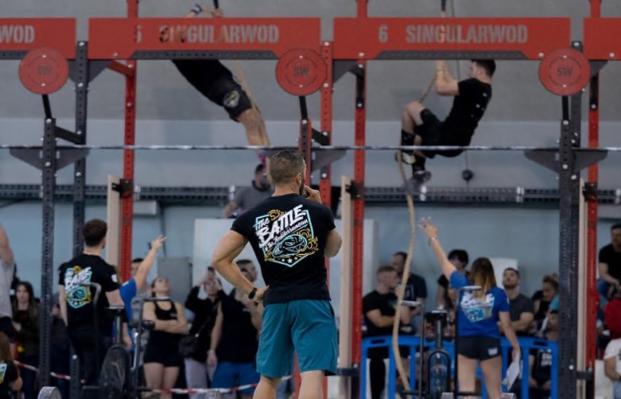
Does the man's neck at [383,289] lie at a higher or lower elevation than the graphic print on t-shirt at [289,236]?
lower

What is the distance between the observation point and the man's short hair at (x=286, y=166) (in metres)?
5.51

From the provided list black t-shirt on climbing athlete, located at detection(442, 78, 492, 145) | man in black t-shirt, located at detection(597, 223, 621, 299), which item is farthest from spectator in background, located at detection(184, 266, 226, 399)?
man in black t-shirt, located at detection(597, 223, 621, 299)

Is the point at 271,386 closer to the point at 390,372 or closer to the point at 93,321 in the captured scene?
the point at 93,321

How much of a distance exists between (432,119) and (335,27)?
5.49ft

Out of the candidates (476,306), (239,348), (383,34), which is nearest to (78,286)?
(239,348)

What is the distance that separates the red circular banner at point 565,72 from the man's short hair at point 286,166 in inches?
102

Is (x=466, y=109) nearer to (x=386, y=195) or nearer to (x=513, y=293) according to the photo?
(x=513, y=293)

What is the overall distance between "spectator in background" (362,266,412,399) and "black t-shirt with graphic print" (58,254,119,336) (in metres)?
2.98

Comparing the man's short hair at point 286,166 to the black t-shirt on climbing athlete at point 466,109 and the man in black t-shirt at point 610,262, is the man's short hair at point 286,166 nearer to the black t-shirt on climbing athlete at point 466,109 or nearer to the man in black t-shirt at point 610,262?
the black t-shirt on climbing athlete at point 466,109

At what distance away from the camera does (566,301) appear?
25.4 feet

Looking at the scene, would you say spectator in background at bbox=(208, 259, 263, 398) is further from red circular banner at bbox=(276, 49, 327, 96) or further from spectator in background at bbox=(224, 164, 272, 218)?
red circular banner at bbox=(276, 49, 327, 96)

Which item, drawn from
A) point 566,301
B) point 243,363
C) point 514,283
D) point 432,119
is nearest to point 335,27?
point 432,119

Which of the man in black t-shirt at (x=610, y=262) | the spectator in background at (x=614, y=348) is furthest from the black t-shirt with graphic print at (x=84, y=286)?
the man in black t-shirt at (x=610, y=262)

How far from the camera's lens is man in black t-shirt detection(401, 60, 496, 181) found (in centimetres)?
937
